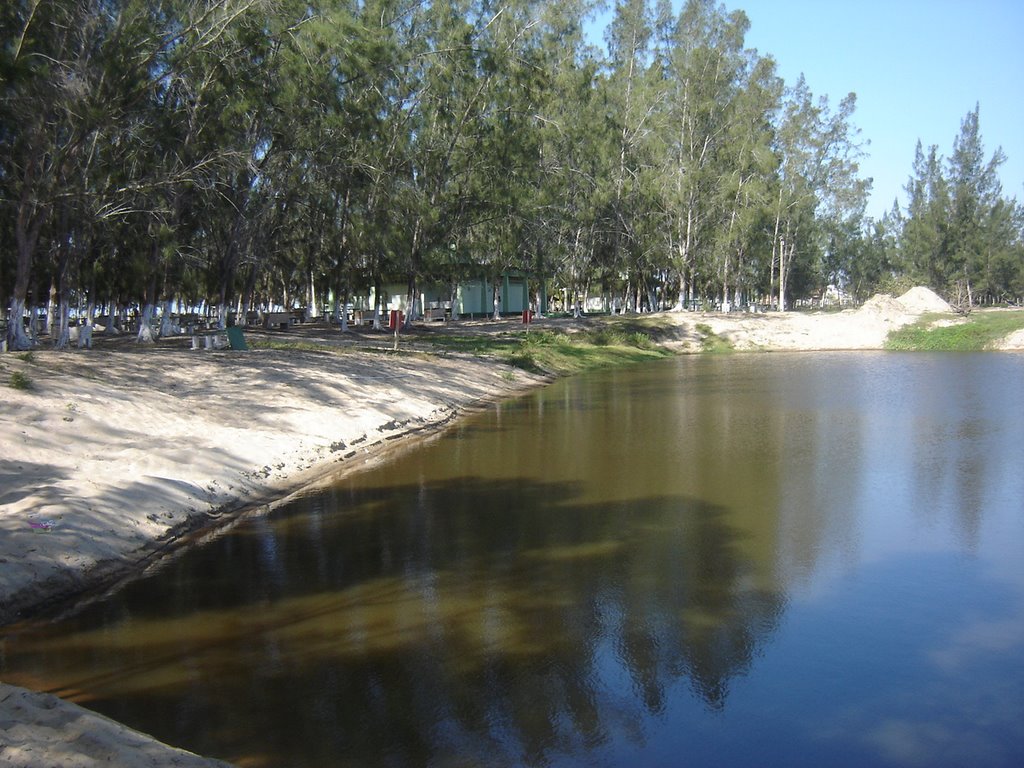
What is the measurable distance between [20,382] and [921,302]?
204ft

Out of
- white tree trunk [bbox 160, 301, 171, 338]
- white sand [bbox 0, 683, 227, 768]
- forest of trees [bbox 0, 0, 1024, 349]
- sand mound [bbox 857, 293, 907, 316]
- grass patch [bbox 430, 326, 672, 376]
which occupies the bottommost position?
white sand [bbox 0, 683, 227, 768]

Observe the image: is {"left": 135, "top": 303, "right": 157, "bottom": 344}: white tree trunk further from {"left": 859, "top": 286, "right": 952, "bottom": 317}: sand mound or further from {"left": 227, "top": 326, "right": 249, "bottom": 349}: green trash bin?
{"left": 859, "top": 286, "right": 952, "bottom": 317}: sand mound

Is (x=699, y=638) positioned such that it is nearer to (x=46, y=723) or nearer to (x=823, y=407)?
(x=46, y=723)

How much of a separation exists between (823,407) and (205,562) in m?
18.9

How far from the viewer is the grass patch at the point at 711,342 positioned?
176 ft

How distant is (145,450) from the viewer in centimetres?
1372

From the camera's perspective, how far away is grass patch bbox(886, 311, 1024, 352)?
168ft

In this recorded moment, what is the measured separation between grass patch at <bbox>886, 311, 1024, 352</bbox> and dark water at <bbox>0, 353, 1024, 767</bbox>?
1573 inches

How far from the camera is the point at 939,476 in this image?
1476 cm

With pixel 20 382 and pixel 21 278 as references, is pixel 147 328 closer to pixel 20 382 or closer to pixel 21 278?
pixel 21 278

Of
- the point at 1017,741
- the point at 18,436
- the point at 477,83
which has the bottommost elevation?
the point at 1017,741

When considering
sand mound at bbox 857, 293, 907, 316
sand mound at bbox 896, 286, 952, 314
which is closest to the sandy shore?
sand mound at bbox 857, 293, 907, 316

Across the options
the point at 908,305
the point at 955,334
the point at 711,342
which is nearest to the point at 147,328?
the point at 711,342

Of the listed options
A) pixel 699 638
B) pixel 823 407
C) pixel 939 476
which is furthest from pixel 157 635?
pixel 823 407
